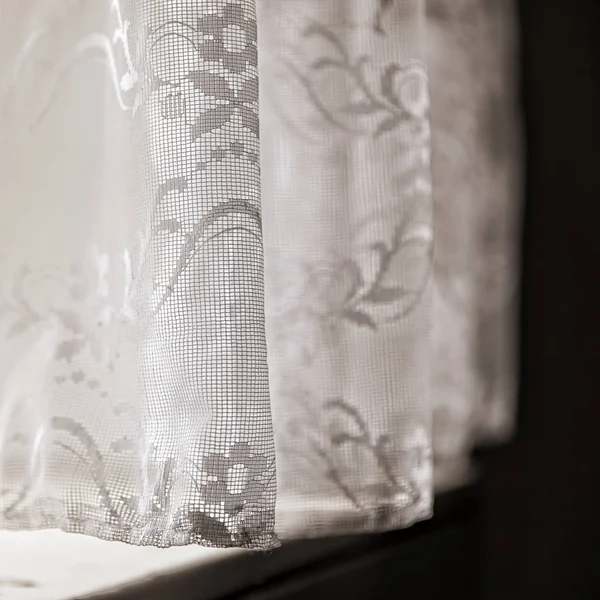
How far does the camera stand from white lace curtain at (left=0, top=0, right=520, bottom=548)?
19.2 inches

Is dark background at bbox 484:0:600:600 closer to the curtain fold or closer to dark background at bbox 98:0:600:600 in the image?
dark background at bbox 98:0:600:600

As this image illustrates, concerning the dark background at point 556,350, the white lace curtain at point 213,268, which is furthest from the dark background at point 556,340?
the white lace curtain at point 213,268

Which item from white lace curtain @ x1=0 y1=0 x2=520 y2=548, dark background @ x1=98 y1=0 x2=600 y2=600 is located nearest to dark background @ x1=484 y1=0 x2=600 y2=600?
dark background @ x1=98 y1=0 x2=600 y2=600

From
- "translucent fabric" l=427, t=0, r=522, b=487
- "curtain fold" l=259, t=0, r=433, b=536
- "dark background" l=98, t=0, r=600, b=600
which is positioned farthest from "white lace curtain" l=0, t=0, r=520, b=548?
"dark background" l=98, t=0, r=600, b=600

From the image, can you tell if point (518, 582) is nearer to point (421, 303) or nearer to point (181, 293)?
point (421, 303)

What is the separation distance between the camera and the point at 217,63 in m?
0.49

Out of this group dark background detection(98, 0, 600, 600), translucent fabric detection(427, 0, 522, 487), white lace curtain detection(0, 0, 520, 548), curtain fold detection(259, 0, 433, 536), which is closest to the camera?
white lace curtain detection(0, 0, 520, 548)

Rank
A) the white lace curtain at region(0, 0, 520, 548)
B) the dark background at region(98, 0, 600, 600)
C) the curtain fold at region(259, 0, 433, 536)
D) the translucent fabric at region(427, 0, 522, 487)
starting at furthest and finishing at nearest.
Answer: the dark background at region(98, 0, 600, 600), the translucent fabric at region(427, 0, 522, 487), the curtain fold at region(259, 0, 433, 536), the white lace curtain at region(0, 0, 520, 548)

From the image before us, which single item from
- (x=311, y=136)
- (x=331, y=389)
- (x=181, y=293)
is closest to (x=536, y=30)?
(x=311, y=136)

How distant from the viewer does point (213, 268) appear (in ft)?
1.60

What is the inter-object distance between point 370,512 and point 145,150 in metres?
0.36

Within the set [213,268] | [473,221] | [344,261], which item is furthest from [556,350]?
[213,268]

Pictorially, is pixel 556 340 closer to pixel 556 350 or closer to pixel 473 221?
pixel 556 350

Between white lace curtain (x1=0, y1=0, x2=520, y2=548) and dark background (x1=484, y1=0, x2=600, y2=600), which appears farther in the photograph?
dark background (x1=484, y1=0, x2=600, y2=600)
